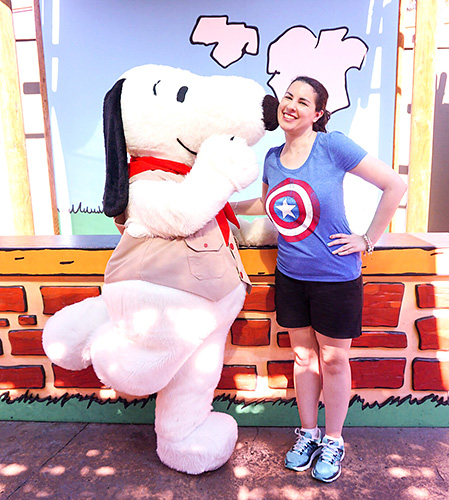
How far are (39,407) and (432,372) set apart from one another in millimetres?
2144

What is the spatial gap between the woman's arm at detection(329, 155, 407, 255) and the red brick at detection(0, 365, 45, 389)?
1731mm

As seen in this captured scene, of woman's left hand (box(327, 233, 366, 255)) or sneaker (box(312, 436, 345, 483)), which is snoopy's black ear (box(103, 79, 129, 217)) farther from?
sneaker (box(312, 436, 345, 483))

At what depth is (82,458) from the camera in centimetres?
194

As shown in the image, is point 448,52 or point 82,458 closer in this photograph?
point 82,458

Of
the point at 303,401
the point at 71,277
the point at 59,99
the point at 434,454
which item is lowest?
Result: the point at 434,454

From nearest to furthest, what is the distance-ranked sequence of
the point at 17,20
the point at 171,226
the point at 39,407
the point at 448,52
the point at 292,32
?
the point at 171,226 → the point at 39,407 → the point at 292,32 → the point at 17,20 → the point at 448,52

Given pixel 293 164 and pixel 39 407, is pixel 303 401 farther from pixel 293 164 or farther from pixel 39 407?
pixel 39 407

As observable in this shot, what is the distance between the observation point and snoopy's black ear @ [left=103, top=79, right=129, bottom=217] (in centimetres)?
146

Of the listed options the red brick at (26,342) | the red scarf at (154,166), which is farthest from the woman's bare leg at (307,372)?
the red brick at (26,342)

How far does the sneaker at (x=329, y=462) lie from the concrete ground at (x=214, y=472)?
1.5 inches

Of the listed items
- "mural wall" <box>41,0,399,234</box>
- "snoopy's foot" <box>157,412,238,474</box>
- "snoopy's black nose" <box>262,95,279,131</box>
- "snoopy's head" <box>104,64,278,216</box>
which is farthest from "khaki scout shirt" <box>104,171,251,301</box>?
"mural wall" <box>41,0,399,234</box>

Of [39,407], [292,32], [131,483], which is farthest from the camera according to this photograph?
[292,32]

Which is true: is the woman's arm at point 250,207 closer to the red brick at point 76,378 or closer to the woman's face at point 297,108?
the woman's face at point 297,108

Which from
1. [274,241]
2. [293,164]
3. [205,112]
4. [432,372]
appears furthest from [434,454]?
[205,112]
